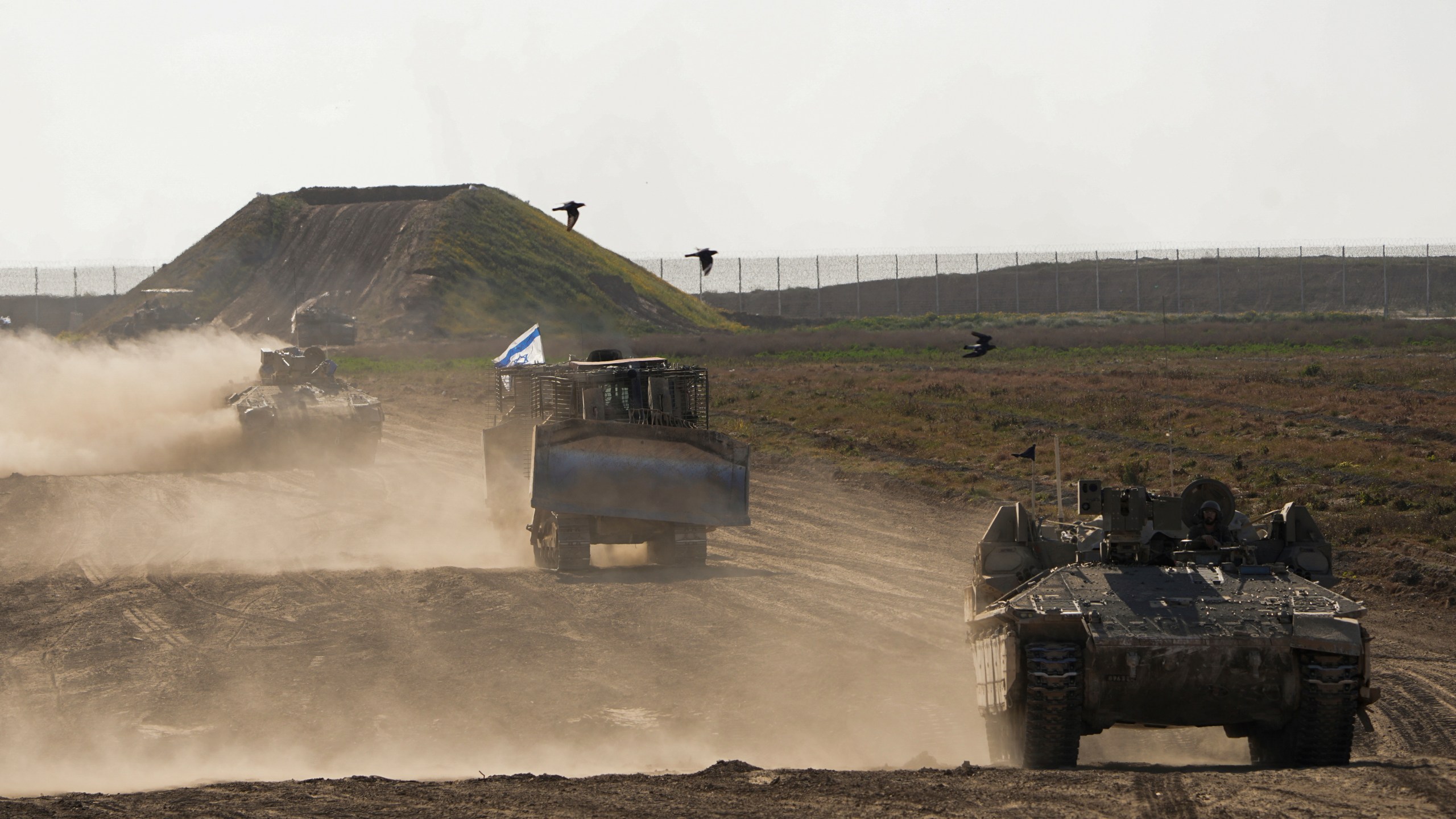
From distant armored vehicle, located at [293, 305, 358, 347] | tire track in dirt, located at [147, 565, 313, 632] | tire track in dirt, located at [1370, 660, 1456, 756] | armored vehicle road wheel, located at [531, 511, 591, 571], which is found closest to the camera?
tire track in dirt, located at [1370, 660, 1456, 756]

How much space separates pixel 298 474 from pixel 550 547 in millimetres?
12249

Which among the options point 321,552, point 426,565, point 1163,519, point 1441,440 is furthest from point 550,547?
point 1441,440

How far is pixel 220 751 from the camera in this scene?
12531 millimetres

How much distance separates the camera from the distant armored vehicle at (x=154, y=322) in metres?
42.2

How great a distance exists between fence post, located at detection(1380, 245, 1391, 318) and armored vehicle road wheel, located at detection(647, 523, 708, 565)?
65558mm

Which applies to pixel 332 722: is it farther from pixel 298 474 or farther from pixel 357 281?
pixel 357 281

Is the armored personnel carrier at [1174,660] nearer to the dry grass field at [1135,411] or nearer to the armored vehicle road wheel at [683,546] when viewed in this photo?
the dry grass field at [1135,411]

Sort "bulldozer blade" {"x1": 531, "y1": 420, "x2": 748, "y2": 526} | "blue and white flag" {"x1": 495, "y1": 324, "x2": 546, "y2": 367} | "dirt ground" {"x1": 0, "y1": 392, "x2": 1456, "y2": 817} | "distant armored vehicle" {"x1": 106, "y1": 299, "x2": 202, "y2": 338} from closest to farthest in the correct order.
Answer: "dirt ground" {"x1": 0, "y1": 392, "x2": 1456, "y2": 817}
"bulldozer blade" {"x1": 531, "y1": 420, "x2": 748, "y2": 526}
"blue and white flag" {"x1": 495, "y1": 324, "x2": 546, "y2": 367}
"distant armored vehicle" {"x1": 106, "y1": 299, "x2": 202, "y2": 338}

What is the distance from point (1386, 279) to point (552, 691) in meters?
79.6

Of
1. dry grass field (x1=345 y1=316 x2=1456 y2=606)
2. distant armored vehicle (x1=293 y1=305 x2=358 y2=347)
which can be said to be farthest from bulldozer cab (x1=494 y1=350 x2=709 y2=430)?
distant armored vehicle (x1=293 y1=305 x2=358 y2=347)

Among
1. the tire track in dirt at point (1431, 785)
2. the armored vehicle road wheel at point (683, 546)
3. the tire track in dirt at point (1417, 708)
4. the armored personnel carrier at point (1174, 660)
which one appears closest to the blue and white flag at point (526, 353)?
the armored vehicle road wheel at point (683, 546)

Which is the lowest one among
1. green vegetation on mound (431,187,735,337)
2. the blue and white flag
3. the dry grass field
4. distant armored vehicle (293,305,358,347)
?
the dry grass field

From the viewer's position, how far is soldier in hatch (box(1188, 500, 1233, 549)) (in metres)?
12.4

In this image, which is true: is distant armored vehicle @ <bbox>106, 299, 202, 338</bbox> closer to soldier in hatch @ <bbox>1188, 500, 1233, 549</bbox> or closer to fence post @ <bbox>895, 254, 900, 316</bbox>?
soldier in hatch @ <bbox>1188, 500, 1233, 549</bbox>
